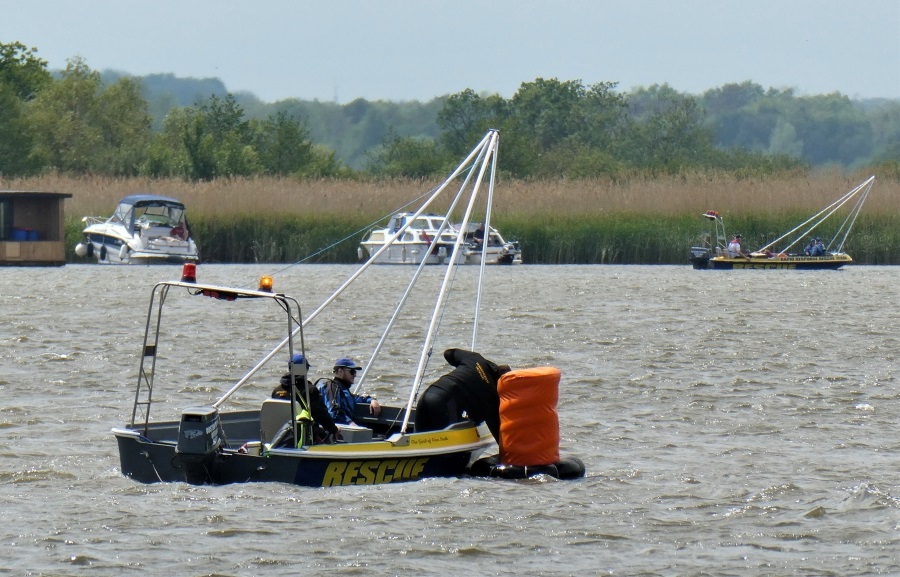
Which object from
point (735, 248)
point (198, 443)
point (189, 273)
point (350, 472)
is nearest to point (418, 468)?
point (350, 472)

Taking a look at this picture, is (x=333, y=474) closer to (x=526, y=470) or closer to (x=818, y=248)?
(x=526, y=470)

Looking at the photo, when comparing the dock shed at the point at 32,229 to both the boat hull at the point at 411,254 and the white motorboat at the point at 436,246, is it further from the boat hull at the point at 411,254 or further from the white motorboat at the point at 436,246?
the boat hull at the point at 411,254

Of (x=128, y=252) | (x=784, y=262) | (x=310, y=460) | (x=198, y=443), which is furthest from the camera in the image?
(x=784, y=262)

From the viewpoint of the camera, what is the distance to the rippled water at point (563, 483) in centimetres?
1184

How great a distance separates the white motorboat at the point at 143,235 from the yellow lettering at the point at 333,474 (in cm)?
3710

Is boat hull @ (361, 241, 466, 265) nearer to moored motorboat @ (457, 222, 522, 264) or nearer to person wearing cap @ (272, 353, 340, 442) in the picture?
moored motorboat @ (457, 222, 522, 264)

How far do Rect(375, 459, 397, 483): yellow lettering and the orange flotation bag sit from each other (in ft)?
3.76

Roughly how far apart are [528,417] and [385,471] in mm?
1409

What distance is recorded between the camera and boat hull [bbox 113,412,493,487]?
1353 centimetres

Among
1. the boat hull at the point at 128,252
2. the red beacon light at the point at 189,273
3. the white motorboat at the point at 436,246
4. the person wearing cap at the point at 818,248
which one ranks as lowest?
the boat hull at the point at 128,252

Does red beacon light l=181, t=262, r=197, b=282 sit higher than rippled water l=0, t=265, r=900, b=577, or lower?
higher

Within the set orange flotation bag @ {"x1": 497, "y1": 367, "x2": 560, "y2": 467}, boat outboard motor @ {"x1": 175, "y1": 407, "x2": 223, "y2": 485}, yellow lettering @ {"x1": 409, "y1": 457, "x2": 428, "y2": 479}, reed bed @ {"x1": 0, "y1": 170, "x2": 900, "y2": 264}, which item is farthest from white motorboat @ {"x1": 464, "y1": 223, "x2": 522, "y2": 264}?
boat outboard motor @ {"x1": 175, "y1": 407, "x2": 223, "y2": 485}

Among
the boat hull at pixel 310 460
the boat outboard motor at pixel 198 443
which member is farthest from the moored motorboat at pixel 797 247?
the boat outboard motor at pixel 198 443

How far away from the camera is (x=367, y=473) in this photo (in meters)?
14.0
